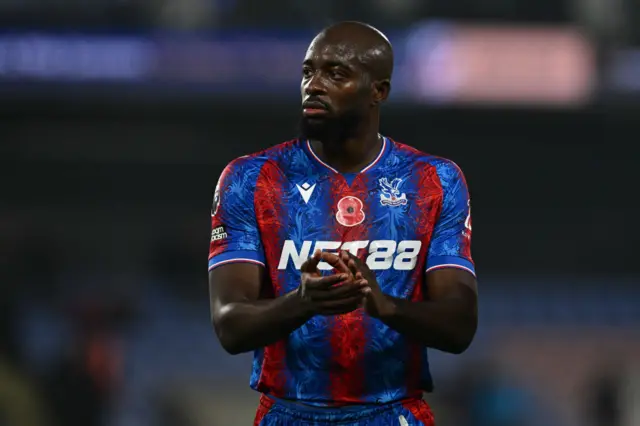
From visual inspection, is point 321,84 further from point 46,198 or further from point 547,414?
point 46,198

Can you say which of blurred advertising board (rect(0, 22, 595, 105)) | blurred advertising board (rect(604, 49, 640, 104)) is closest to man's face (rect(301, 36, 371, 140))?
blurred advertising board (rect(0, 22, 595, 105))

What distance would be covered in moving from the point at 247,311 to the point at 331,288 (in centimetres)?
40

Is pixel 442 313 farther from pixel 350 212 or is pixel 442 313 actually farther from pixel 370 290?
pixel 350 212

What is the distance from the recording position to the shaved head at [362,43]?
4.20 meters

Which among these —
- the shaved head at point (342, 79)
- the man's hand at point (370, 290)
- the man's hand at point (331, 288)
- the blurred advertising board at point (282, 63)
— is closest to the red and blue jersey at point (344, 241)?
the shaved head at point (342, 79)

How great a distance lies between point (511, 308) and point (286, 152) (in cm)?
1242

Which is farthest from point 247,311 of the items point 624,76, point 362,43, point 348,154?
point 624,76

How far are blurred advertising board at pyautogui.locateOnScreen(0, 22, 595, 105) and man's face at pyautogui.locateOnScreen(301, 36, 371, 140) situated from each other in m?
11.3

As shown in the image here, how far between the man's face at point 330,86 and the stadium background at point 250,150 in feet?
27.1

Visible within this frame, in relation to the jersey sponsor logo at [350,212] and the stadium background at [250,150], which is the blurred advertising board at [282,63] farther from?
the jersey sponsor logo at [350,212]

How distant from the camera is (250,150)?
1811 cm

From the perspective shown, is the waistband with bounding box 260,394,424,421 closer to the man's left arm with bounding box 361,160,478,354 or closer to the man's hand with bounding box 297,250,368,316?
the man's left arm with bounding box 361,160,478,354

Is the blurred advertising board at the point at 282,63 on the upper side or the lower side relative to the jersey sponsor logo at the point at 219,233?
upper

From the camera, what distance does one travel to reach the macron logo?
4270 millimetres
